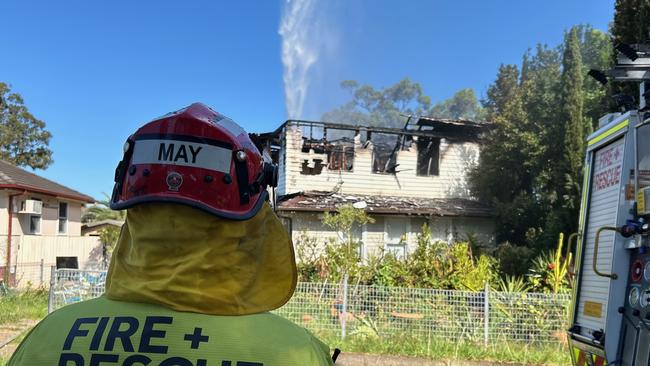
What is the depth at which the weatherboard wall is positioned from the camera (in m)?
19.5

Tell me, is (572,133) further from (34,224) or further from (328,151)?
(34,224)

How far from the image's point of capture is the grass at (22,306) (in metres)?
9.98

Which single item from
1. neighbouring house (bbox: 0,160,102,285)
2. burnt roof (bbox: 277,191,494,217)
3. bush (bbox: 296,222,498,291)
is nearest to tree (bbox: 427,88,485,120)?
burnt roof (bbox: 277,191,494,217)

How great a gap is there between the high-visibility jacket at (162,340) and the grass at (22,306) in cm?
984

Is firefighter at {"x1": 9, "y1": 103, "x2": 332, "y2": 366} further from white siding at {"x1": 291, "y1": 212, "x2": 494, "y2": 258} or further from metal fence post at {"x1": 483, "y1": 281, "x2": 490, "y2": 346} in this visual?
white siding at {"x1": 291, "y1": 212, "x2": 494, "y2": 258}

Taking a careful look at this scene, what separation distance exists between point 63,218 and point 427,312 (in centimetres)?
1846

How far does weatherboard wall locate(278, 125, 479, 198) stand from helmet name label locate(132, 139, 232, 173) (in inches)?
703

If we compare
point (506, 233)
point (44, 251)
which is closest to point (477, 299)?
point (506, 233)

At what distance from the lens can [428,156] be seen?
21.6m

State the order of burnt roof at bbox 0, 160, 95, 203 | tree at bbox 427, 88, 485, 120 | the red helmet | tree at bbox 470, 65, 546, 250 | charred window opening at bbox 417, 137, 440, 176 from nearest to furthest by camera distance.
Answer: the red helmet → burnt roof at bbox 0, 160, 95, 203 → tree at bbox 470, 65, 546, 250 → charred window opening at bbox 417, 137, 440, 176 → tree at bbox 427, 88, 485, 120

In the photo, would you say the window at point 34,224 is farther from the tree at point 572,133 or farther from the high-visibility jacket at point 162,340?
the high-visibility jacket at point 162,340

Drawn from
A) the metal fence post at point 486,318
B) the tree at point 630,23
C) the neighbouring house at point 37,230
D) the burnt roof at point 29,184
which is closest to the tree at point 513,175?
the tree at point 630,23

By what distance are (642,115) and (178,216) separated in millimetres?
3784

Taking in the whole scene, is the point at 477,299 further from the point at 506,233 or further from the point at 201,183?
the point at 506,233
